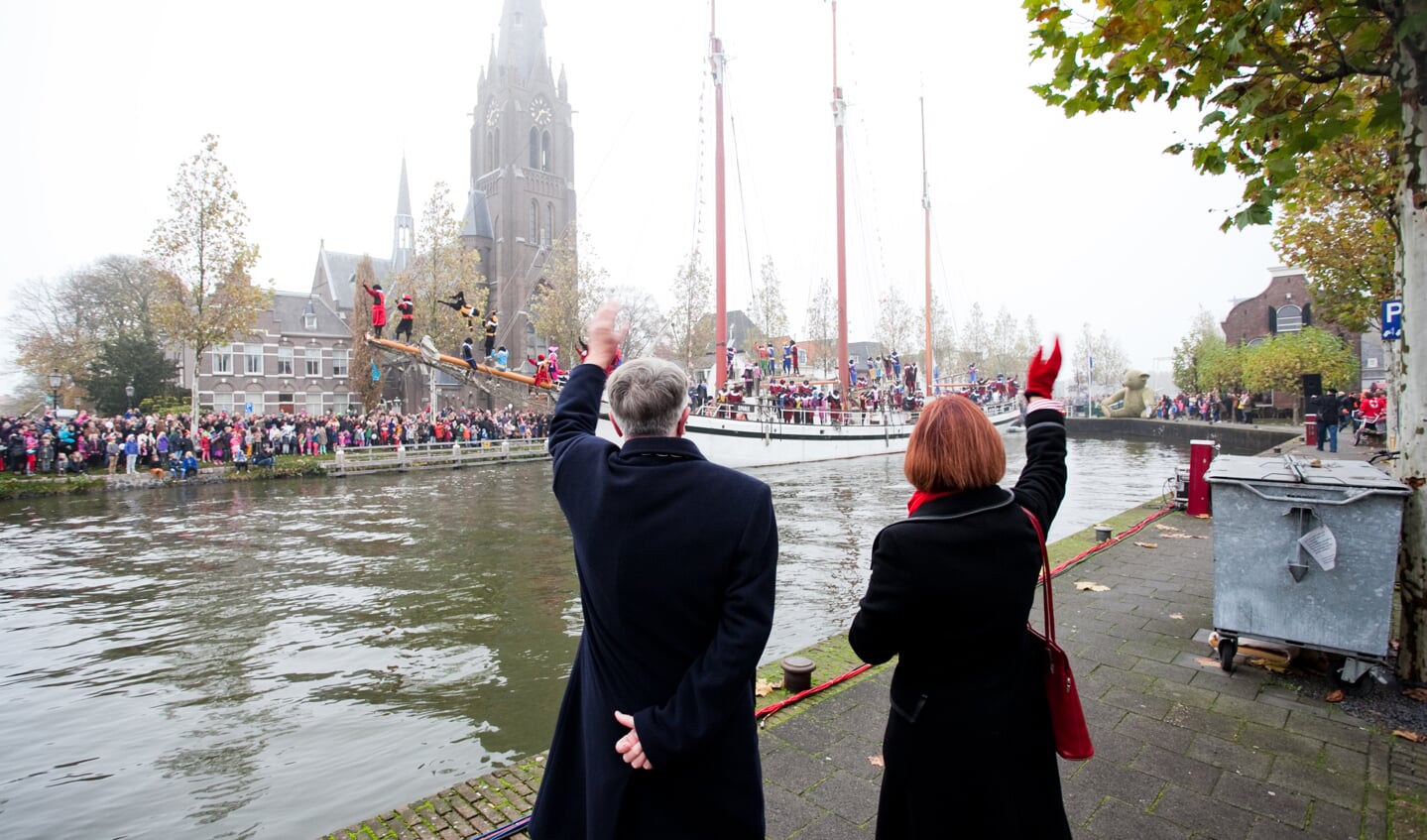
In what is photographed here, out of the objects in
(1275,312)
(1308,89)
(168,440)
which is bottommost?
(168,440)

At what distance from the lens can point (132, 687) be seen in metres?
6.38

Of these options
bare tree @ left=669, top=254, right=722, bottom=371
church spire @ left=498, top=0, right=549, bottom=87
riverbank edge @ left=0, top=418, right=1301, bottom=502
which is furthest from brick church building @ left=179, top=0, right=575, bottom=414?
riverbank edge @ left=0, top=418, right=1301, bottom=502

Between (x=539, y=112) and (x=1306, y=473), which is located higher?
(x=539, y=112)

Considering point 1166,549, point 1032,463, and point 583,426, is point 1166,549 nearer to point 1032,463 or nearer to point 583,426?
point 1032,463

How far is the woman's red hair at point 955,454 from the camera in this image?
214 centimetres

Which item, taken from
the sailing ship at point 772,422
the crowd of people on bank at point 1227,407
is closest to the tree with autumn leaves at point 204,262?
the sailing ship at point 772,422

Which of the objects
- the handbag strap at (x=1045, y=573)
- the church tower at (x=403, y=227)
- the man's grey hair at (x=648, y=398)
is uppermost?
the church tower at (x=403, y=227)

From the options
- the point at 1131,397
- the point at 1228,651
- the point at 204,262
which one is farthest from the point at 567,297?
the point at 1228,651

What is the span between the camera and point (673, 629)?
191cm

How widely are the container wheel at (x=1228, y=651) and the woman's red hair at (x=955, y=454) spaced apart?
149 inches

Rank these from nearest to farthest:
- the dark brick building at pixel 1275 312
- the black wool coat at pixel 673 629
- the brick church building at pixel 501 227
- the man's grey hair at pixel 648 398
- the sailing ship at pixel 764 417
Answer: the black wool coat at pixel 673 629 → the man's grey hair at pixel 648 398 → the sailing ship at pixel 764 417 → the dark brick building at pixel 1275 312 → the brick church building at pixel 501 227

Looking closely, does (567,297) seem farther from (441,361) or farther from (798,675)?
(798,675)

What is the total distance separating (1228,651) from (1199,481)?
7.46 meters

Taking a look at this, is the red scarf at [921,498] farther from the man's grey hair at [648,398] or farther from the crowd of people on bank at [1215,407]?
the crowd of people on bank at [1215,407]
